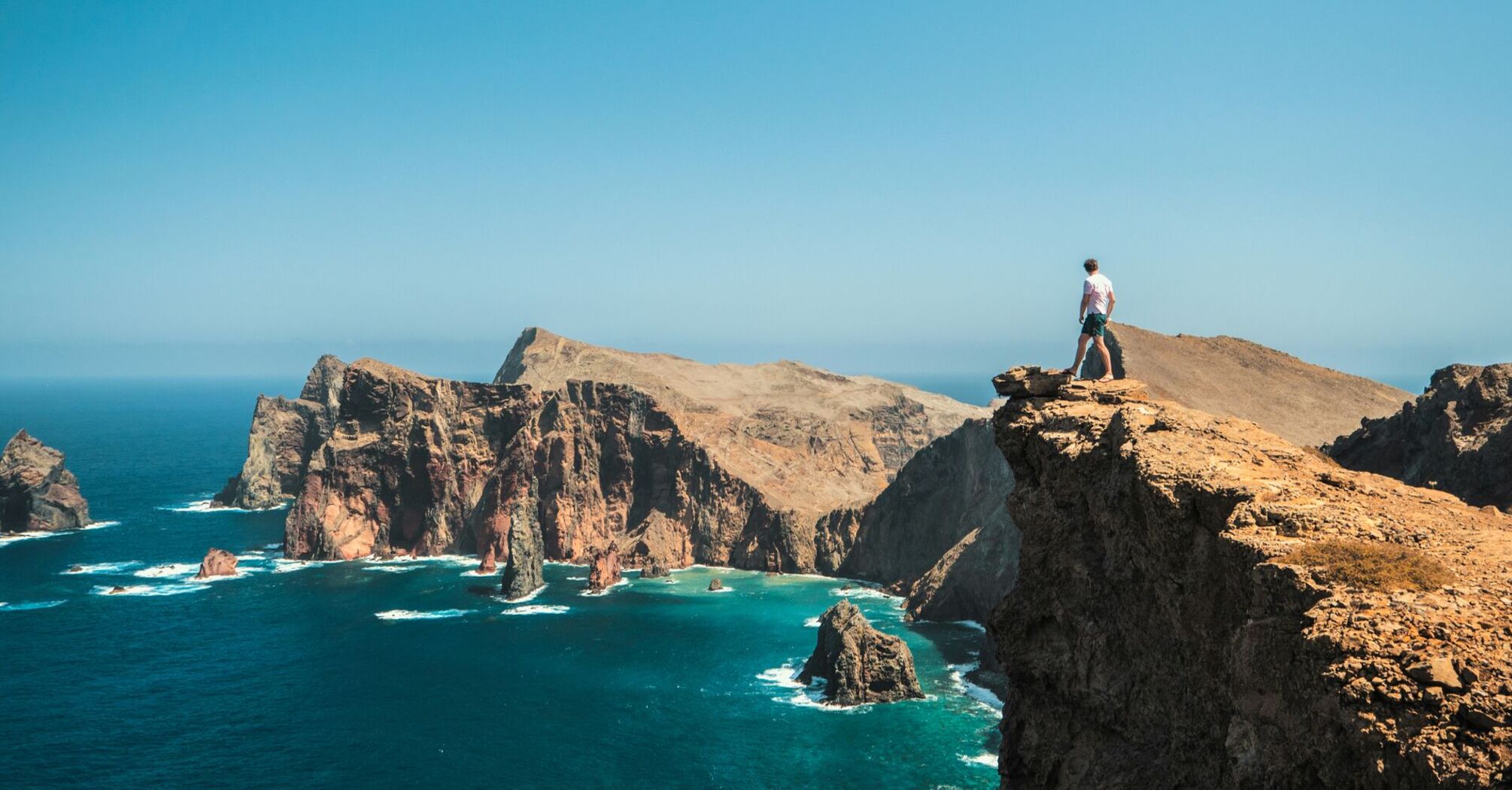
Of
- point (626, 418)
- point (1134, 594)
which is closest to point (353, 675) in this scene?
point (626, 418)

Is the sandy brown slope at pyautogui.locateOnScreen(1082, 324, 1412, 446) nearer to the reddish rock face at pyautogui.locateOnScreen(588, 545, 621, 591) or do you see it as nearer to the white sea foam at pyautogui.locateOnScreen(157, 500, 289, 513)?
the reddish rock face at pyautogui.locateOnScreen(588, 545, 621, 591)

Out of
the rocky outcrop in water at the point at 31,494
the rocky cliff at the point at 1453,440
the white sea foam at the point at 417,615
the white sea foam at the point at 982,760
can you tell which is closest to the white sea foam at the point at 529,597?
the white sea foam at the point at 417,615

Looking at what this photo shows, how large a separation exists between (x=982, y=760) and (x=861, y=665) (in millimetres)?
16201

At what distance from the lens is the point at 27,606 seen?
375ft

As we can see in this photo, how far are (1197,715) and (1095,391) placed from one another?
32.8 ft

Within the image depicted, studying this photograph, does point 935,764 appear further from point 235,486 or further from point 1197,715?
point 235,486

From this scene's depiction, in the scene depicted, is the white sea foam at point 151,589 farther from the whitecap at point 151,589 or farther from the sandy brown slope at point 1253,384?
the sandy brown slope at point 1253,384

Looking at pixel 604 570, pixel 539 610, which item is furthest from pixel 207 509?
pixel 539 610

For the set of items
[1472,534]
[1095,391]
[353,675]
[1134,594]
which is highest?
[1095,391]

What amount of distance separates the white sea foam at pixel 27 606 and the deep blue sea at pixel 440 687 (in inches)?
14.6

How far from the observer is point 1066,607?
27172 mm

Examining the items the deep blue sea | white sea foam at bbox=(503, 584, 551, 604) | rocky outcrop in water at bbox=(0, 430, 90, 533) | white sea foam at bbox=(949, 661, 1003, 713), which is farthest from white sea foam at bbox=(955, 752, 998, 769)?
rocky outcrop in water at bbox=(0, 430, 90, 533)

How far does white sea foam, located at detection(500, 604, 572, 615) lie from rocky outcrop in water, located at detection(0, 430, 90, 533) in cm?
9224

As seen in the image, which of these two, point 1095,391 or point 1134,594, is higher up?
point 1095,391
